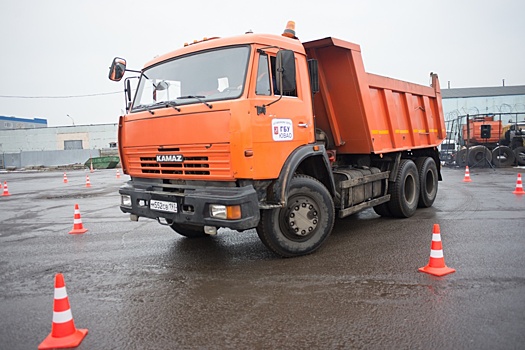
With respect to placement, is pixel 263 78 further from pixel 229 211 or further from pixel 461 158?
pixel 461 158

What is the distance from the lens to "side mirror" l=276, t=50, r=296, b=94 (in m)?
4.66

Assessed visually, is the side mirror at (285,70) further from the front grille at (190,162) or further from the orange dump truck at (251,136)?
the front grille at (190,162)

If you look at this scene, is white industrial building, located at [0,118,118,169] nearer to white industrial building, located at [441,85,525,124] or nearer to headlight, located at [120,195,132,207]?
white industrial building, located at [441,85,525,124]

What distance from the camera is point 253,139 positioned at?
14.6ft

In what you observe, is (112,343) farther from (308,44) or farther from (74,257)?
(308,44)

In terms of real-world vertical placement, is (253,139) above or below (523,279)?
above

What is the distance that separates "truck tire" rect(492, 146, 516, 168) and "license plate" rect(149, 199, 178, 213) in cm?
1960

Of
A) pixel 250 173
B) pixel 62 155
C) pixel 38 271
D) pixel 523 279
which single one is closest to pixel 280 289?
pixel 250 173

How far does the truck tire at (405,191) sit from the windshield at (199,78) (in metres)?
4.15

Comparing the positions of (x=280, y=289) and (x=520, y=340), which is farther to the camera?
(x=280, y=289)

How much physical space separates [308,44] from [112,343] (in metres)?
4.74

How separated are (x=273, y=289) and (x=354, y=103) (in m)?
3.44

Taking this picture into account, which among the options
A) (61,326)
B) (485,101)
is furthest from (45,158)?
(485,101)

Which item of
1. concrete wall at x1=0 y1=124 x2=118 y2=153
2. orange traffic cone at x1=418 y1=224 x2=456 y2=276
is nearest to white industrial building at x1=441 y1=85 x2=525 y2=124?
concrete wall at x1=0 y1=124 x2=118 y2=153
